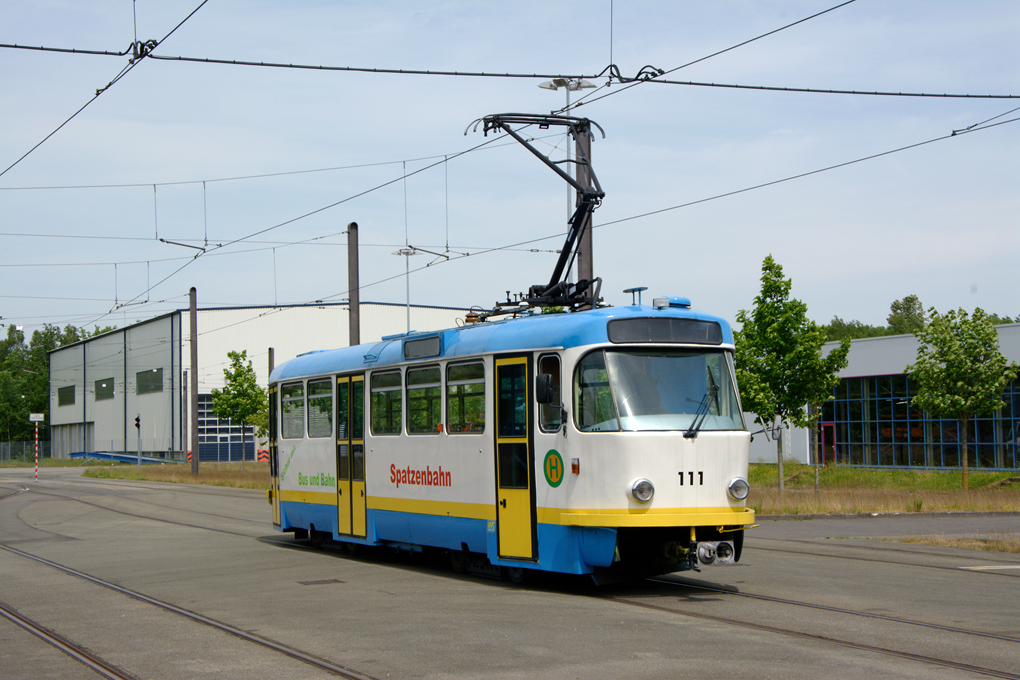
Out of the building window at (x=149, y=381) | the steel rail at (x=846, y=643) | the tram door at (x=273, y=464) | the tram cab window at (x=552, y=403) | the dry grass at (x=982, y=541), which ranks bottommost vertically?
the dry grass at (x=982, y=541)

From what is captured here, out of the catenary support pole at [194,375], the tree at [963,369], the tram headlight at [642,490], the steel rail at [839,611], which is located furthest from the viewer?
the catenary support pole at [194,375]

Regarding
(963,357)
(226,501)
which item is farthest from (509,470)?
(963,357)

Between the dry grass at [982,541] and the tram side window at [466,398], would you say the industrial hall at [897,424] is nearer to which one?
the dry grass at [982,541]

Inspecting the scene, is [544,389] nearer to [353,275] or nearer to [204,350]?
[353,275]

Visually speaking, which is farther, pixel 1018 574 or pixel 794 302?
pixel 794 302

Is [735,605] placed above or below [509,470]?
below

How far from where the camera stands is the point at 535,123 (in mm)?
15680

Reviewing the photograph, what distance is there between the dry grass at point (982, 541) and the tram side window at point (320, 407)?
9.18 m

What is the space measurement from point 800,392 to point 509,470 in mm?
16767

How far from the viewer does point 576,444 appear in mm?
10969

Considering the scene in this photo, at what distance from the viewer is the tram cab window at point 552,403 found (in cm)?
1130

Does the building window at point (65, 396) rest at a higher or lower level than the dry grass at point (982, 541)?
higher

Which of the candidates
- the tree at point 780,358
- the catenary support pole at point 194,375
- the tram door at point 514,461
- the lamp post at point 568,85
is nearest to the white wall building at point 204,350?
the catenary support pole at point 194,375

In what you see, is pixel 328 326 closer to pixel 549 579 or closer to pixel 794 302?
pixel 794 302
